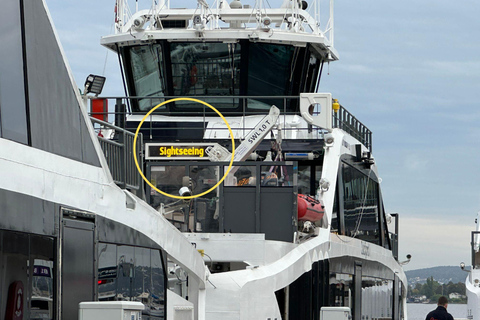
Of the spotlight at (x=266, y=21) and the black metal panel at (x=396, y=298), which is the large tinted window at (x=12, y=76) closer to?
the spotlight at (x=266, y=21)

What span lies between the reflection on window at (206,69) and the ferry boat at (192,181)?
0.04 metres

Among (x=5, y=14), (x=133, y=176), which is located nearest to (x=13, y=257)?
(x=5, y=14)

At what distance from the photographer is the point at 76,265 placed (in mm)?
8422

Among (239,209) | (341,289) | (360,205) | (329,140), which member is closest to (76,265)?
(239,209)

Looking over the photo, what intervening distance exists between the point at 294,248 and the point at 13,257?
36.1ft

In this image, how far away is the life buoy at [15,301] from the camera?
724 cm

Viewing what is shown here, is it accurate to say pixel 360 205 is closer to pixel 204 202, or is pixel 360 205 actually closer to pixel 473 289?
pixel 204 202

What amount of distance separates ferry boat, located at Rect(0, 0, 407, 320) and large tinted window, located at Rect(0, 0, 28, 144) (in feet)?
0.06

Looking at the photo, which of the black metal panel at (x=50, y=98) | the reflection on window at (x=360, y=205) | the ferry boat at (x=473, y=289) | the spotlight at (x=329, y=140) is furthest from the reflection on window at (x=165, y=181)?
the ferry boat at (x=473, y=289)

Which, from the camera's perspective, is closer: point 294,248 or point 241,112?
point 294,248

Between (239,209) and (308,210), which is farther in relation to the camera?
(308,210)

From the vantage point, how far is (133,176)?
11172mm

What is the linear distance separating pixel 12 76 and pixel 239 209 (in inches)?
420

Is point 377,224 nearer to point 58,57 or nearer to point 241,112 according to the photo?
point 241,112
